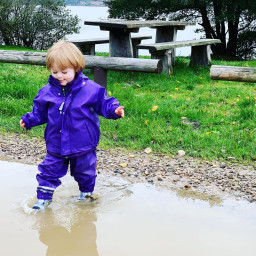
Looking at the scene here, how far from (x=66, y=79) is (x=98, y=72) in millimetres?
2309

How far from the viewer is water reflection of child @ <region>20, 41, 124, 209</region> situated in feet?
10.2

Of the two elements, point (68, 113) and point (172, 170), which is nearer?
point (68, 113)

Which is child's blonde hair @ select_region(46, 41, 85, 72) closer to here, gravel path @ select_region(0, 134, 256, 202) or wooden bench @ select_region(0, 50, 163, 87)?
gravel path @ select_region(0, 134, 256, 202)

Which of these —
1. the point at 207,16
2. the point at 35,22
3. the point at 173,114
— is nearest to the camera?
the point at 173,114

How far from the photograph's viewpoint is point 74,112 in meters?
3.14

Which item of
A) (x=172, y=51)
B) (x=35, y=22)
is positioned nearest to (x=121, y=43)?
(x=172, y=51)

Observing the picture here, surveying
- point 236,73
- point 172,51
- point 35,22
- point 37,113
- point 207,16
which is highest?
point 207,16

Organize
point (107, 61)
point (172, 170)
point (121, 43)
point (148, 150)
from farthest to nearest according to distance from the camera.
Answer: point (121, 43)
point (107, 61)
point (148, 150)
point (172, 170)

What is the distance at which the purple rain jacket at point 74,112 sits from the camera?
3.15m

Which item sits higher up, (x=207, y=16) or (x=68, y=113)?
(x=207, y=16)

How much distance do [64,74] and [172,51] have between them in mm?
6085

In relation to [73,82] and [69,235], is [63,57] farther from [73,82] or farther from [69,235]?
[69,235]

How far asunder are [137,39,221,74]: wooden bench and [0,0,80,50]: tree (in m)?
10.1

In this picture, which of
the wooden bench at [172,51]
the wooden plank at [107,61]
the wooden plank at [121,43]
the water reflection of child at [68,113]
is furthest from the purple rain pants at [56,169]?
the wooden plank at [121,43]
